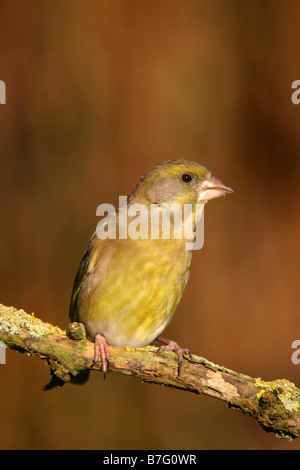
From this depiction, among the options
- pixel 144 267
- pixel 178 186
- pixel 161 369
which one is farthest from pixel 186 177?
pixel 161 369

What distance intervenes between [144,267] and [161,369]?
61 centimetres

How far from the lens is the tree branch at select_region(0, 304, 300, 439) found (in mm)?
2766

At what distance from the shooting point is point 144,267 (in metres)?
3.34

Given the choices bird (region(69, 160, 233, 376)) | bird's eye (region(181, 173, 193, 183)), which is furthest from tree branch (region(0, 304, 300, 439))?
bird's eye (region(181, 173, 193, 183))

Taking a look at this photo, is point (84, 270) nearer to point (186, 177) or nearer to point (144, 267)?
point (144, 267)

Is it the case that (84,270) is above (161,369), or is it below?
above

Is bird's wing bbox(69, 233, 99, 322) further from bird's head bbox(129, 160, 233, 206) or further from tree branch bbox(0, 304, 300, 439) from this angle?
tree branch bbox(0, 304, 300, 439)

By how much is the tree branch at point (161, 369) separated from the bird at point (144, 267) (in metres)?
0.23

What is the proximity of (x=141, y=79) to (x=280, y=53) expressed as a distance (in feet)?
4.72

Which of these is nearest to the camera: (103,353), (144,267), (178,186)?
(103,353)

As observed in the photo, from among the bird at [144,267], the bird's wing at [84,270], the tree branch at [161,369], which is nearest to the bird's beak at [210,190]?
the bird at [144,267]

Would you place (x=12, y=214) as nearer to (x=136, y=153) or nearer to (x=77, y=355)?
(x=136, y=153)

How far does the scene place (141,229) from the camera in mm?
3418

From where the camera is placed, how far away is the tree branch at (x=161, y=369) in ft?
9.07
